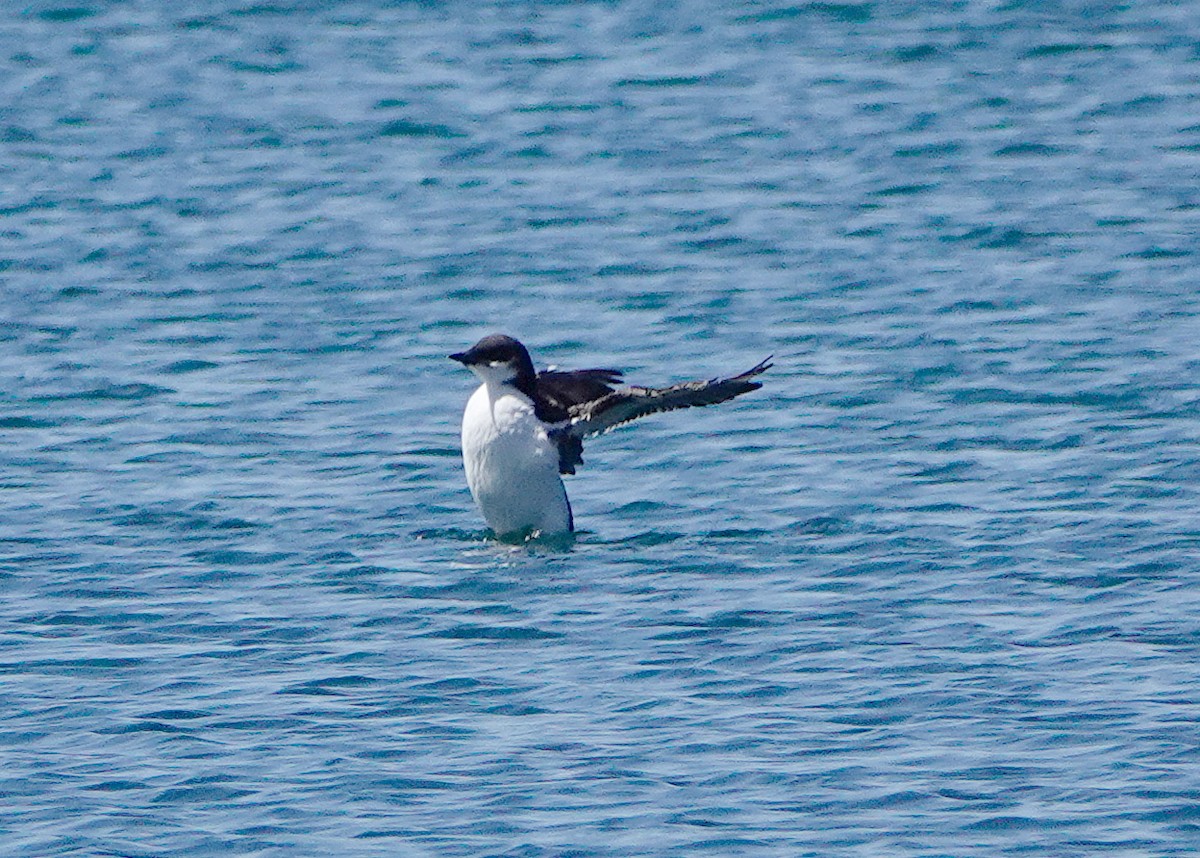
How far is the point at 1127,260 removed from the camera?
833 inches

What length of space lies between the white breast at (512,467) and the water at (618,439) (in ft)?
0.76

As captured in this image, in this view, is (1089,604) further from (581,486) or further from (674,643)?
(581,486)

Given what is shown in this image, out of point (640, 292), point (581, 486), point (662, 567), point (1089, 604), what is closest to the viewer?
point (1089, 604)

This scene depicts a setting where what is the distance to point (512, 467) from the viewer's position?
48.0 ft

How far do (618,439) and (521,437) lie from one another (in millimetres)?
3037

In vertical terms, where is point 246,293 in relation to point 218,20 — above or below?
below

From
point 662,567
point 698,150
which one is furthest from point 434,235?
point 662,567

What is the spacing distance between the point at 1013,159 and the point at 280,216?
743 centimetres

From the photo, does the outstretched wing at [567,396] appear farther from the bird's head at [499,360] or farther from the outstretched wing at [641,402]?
the bird's head at [499,360]

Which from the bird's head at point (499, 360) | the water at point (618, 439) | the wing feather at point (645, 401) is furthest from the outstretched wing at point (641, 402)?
the water at point (618, 439)

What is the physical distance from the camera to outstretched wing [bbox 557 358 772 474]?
13836 mm

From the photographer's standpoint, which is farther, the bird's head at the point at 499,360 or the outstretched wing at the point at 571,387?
the outstretched wing at the point at 571,387

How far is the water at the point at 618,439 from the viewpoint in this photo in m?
10.8

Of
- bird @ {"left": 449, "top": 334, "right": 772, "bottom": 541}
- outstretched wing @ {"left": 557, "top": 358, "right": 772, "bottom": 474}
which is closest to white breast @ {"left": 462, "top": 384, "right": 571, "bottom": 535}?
bird @ {"left": 449, "top": 334, "right": 772, "bottom": 541}
